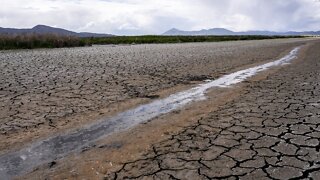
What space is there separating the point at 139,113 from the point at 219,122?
1897 mm

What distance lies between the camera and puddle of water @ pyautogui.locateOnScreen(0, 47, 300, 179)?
4875 mm

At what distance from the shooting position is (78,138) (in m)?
5.98

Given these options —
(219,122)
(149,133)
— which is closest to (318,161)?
(219,122)

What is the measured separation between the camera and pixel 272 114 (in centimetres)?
695

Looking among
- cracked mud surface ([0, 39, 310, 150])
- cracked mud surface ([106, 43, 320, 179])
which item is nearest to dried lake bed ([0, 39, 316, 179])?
cracked mud surface ([0, 39, 310, 150])

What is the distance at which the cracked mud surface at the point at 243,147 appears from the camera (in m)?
4.27

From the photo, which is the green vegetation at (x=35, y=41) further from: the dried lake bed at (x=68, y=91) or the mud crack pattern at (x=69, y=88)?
the mud crack pattern at (x=69, y=88)

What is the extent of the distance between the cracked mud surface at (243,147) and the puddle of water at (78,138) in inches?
45.4

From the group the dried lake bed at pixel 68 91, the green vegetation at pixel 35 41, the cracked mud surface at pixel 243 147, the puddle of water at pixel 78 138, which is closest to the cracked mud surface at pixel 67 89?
the dried lake bed at pixel 68 91

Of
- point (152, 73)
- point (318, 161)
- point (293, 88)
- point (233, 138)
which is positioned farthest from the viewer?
point (152, 73)

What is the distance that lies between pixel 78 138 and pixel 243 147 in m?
2.61

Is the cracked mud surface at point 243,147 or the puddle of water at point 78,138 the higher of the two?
the cracked mud surface at point 243,147

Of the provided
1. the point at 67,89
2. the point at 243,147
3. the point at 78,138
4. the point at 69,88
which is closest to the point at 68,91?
the point at 67,89

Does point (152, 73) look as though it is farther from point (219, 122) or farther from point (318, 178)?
point (318, 178)
